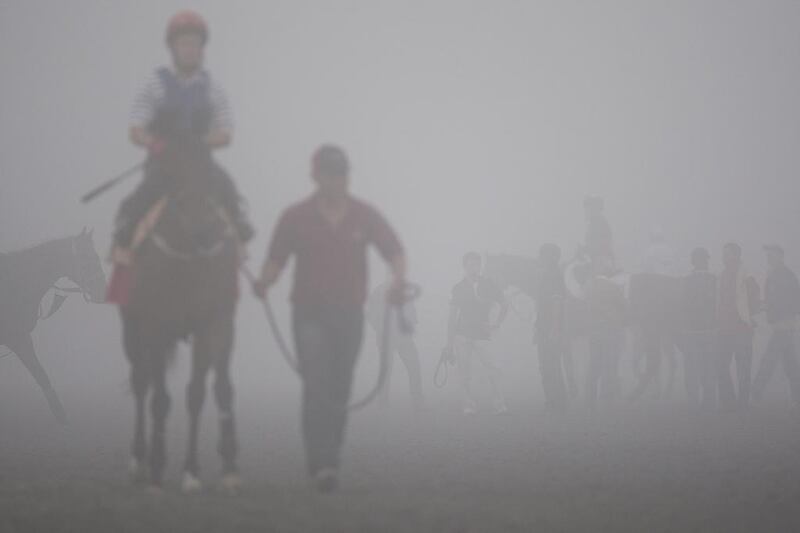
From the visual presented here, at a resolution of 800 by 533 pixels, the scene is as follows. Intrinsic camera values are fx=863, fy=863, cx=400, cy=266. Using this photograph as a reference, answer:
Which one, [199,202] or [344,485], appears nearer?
[199,202]

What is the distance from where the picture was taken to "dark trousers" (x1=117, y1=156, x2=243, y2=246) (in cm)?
523

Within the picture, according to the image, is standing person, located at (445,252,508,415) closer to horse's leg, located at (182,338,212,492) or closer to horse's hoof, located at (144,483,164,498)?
horse's leg, located at (182,338,212,492)

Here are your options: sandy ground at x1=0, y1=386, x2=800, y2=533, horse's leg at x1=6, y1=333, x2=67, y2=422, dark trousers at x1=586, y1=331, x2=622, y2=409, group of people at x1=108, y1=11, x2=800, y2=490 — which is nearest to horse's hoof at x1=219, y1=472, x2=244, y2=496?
sandy ground at x1=0, y1=386, x2=800, y2=533

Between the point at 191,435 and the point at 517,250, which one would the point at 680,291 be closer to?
the point at 191,435

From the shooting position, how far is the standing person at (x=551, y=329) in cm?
1431

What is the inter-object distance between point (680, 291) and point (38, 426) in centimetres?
1148

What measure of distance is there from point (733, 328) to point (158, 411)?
11.3m

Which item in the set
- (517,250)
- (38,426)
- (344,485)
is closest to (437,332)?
(517,250)

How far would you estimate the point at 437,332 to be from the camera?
141 feet

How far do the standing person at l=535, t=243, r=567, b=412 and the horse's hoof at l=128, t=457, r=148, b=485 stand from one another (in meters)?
9.60

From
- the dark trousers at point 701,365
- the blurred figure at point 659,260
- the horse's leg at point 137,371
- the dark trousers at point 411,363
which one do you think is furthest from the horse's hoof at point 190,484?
the blurred figure at point 659,260

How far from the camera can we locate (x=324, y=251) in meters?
5.59

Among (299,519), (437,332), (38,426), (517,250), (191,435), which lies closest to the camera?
(299,519)

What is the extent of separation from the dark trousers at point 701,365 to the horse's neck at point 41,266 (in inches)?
416
